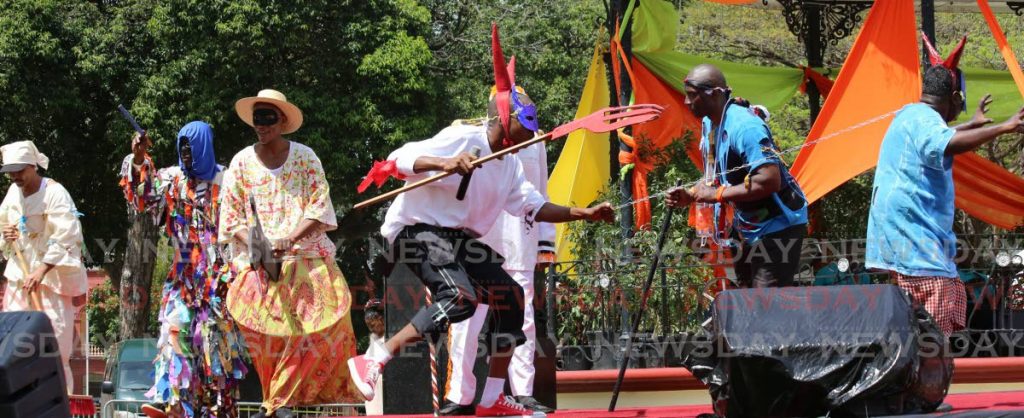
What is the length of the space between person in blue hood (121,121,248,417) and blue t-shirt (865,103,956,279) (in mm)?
3759

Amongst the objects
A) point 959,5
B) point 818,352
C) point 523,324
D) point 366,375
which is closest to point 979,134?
point 818,352

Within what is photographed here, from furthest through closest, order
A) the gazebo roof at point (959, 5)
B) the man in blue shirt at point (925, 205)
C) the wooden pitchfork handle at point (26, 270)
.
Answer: the gazebo roof at point (959, 5), the wooden pitchfork handle at point (26, 270), the man in blue shirt at point (925, 205)

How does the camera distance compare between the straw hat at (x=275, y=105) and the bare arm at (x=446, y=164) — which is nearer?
the bare arm at (x=446, y=164)

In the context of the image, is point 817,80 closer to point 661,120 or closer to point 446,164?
point 661,120

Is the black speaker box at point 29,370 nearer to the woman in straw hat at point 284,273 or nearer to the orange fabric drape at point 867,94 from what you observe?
the woman in straw hat at point 284,273

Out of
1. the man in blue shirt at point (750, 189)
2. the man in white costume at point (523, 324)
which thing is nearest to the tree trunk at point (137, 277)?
the man in white costume at point (523, 324)

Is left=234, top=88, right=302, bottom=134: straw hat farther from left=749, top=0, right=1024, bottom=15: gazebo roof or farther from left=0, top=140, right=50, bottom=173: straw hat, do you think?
left=749, top=0, right=1024, bottom=15: gazebo roof

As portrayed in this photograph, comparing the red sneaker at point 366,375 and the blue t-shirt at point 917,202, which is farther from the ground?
the blue t-shirt at point 917,202

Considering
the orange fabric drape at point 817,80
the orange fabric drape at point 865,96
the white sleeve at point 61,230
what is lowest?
the white sleeve at point 61,230

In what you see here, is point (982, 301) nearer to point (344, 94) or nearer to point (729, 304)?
point (729, 304)

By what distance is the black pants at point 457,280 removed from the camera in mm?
6730

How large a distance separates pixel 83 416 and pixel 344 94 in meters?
13.2

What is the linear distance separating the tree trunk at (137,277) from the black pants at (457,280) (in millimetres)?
15281

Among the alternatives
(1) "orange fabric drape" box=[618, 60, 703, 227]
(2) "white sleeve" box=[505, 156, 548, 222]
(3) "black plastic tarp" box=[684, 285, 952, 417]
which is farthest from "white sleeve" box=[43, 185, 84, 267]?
(1) "orange fabric drape" box=[618, 60, 703, 227]
